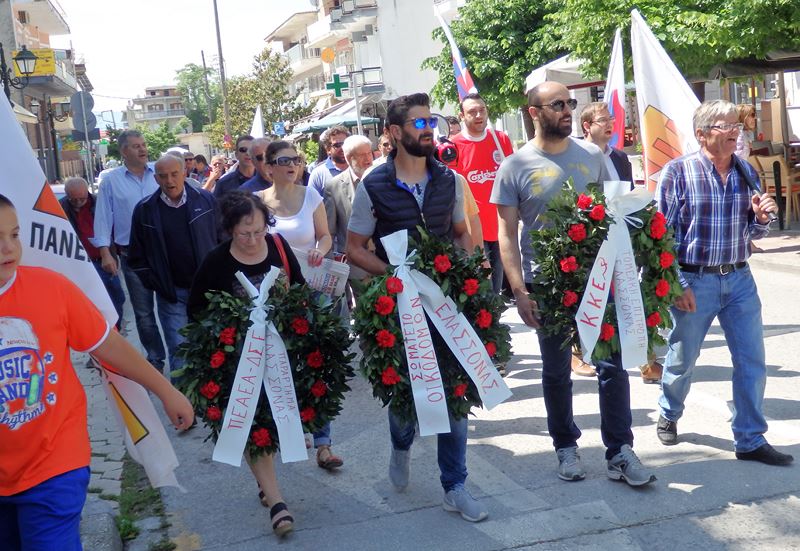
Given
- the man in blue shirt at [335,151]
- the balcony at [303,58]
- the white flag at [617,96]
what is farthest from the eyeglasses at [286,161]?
the balcony at [303,58]

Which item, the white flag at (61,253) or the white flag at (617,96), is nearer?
the white flag at (61,253)

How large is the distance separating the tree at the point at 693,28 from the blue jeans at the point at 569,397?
8837 mm

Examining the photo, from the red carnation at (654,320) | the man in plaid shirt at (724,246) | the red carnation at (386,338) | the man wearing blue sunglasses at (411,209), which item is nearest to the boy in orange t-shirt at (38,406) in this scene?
the red carnation at (386,338)

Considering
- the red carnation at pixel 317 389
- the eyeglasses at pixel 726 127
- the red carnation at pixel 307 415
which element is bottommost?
the red carnation at pixel 307 415

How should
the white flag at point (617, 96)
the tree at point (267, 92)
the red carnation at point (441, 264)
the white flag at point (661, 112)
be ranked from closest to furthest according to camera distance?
the red carnation at point (441, 264) < the white flag at point (661, 112) < the white flag at point (617, 96) < the tree at point (267, 92)

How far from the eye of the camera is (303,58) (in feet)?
242

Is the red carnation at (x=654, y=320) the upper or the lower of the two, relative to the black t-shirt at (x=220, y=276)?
lower

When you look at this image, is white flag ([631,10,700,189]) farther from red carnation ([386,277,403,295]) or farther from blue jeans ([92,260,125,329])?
blue jeans ([92,260,125,329])

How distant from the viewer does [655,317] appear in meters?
5.00

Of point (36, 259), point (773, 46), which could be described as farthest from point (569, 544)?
point (773, 46)

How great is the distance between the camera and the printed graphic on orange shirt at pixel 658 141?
6953 millimetres

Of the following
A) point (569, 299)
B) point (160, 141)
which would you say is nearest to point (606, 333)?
point (569, 299)

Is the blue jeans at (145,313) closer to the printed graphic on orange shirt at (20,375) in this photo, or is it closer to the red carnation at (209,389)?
the red carnation at (209,389)

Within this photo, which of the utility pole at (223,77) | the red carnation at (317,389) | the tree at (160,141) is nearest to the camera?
the red carnation at (317,389)
